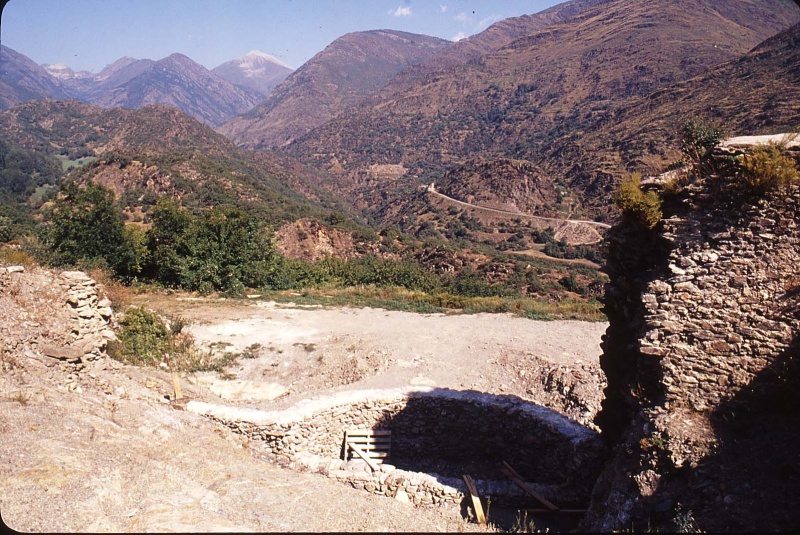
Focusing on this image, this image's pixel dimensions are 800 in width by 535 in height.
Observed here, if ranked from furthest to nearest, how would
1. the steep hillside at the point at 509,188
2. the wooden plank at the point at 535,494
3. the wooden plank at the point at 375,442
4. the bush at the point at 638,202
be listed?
the steep hillside at the point at 509,188
the wooden plank at the point at 375,442
the wooden plank at the point at 535,494
the bush at the point at 638,202

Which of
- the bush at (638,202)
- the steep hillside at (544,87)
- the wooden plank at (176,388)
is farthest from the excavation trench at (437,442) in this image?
the steep hillside at (544,87)

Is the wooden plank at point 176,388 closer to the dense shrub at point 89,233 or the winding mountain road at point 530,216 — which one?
the dense shrub at point 89,233

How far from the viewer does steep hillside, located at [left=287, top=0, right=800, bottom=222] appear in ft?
363

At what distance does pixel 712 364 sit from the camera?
4.99 meters

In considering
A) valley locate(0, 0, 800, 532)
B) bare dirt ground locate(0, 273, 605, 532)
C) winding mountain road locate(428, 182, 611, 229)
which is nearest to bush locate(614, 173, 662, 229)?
valley locate(0, 0, 800, 532)

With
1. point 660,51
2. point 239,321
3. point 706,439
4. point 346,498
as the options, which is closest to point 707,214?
point 706,439

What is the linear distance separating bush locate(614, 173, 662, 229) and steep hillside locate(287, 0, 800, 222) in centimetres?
8570

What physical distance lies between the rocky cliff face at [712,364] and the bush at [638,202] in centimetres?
15

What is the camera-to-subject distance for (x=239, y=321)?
13570 mm

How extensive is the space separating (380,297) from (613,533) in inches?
571

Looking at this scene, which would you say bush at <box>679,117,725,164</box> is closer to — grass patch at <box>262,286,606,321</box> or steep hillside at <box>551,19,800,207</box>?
grass patch at <box>262,286,606,321</box>

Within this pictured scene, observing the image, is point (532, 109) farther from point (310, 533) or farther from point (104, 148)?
point (310, 533)

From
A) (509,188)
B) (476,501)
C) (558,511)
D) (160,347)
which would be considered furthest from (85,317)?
(509,188)

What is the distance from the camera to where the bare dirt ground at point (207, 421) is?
4172 mm
